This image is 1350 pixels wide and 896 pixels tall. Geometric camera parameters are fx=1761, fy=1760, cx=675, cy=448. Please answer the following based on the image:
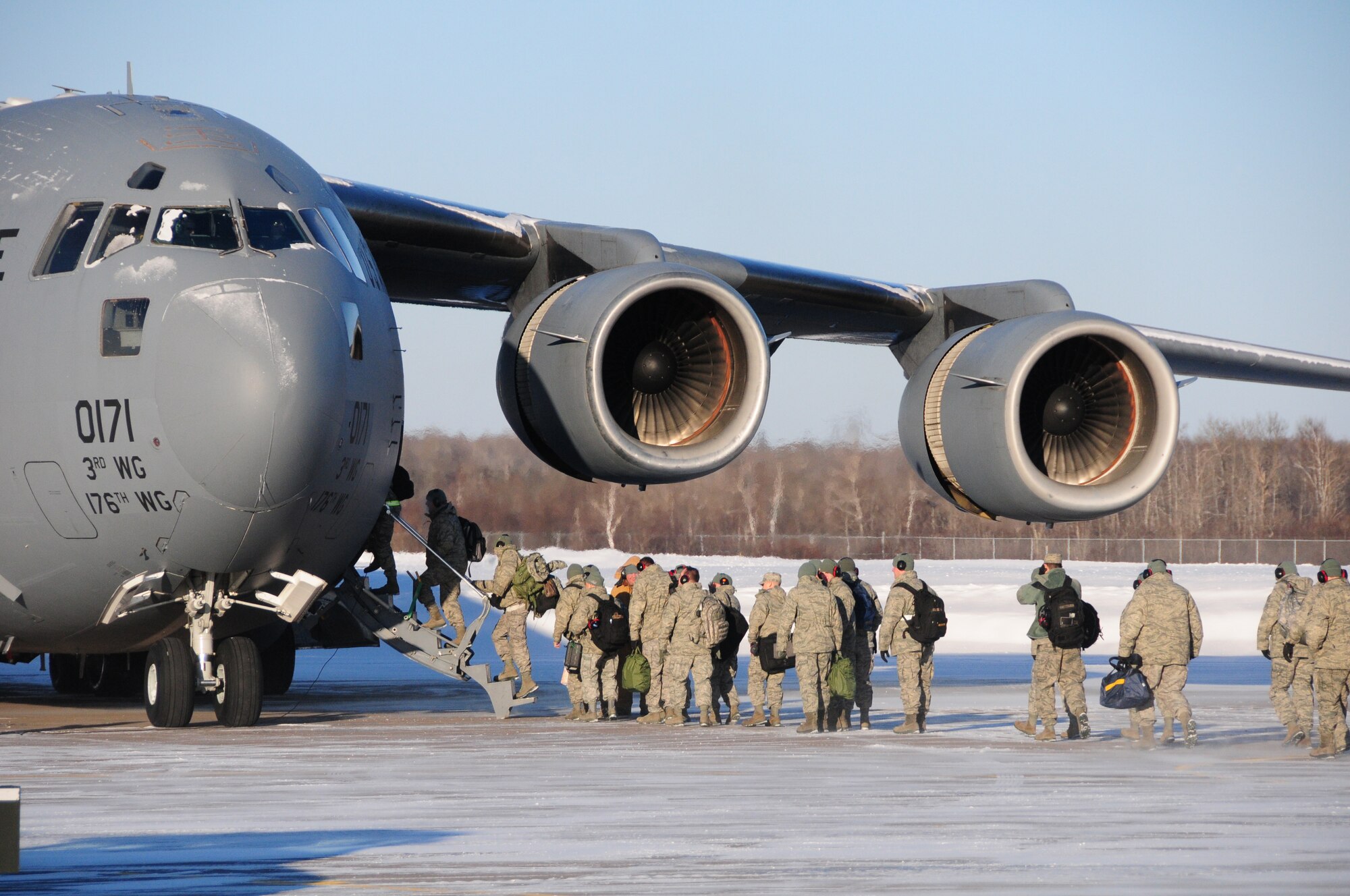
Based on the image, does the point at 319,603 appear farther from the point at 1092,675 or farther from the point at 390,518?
the point at 1092,675

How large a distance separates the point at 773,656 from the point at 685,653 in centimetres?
74

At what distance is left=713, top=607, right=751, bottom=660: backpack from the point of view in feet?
46.0

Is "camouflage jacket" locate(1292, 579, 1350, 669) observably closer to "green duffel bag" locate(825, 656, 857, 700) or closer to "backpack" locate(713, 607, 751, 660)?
"green duffel bag" locate(825, 656, 857, 700)

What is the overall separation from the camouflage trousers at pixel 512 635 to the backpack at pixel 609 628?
93cm

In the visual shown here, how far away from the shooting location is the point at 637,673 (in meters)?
14.5

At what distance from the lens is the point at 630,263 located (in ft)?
45.0

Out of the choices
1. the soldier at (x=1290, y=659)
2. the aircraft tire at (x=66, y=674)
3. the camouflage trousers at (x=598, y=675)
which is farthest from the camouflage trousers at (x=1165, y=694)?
the aircraft tire at (x=66, y=674)

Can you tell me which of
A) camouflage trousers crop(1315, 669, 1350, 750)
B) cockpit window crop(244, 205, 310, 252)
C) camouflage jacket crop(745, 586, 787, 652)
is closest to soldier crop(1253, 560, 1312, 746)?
camouflage trousers crop(1315, 669, 1350, 750)

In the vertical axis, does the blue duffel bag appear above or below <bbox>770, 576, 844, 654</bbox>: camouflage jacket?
below

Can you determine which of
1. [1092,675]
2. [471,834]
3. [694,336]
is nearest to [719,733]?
[694,336]

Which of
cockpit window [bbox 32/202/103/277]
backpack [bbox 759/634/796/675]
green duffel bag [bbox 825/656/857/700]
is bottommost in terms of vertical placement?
green duffel bag [bbox 825/656/857/700]

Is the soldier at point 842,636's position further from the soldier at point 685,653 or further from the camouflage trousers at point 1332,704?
the camouflage trousers at point 1332,704

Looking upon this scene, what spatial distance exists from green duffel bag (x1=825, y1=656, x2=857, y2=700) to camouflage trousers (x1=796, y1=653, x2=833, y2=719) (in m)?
0.07

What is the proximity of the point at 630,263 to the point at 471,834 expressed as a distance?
707cm
